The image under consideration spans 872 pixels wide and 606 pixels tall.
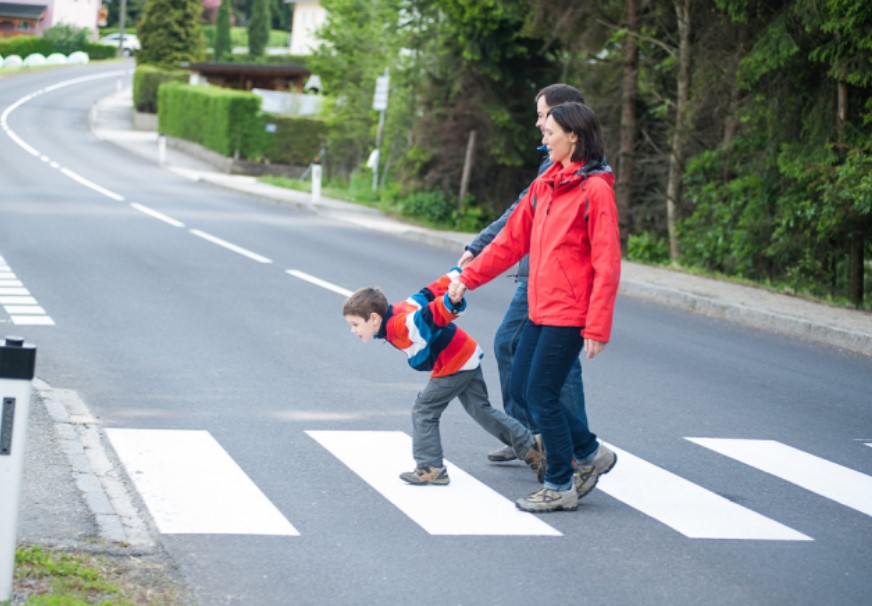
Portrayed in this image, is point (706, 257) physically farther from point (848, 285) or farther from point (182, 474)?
point (182, 474)

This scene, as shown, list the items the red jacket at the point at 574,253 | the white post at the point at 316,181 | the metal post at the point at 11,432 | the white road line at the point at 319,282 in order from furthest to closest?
the white post at the point at 316,181 < the white road line at the point at 319,282 < the red jacket at the point at 574,253 < the metal post at the point at 11,432

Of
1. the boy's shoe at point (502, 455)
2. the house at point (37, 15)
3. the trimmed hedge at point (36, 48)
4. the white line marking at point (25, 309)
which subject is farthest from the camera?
the house at point (37, 15)

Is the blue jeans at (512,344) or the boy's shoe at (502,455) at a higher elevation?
the blue jeans at (512,344)

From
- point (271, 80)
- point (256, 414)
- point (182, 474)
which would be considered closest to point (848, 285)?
point (256, 414)

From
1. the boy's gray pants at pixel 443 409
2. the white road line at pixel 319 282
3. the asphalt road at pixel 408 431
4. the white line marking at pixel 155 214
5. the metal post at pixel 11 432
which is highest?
the metal post at pixel 11 432

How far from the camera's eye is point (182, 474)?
712 cm

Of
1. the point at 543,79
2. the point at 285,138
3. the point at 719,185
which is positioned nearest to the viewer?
the point at 719,185

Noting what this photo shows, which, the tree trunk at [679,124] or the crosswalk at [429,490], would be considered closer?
the crosswalk at [429,490]

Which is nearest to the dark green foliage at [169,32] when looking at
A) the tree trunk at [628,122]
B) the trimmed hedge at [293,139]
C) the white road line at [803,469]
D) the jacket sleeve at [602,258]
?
the trimmed hedge at [293,139]

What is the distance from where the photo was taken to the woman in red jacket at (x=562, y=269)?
21.0ft

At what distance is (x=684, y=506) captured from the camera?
7020mm

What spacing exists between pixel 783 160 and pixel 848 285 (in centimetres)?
201

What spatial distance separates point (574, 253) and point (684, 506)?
145cm

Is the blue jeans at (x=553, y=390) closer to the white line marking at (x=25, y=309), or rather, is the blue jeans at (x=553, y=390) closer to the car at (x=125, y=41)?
the white line marking at (x=25, y=309)
